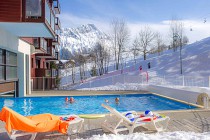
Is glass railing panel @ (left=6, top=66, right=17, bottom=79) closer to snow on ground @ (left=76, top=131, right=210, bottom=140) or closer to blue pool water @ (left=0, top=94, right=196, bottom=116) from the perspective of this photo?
blue pool water @ (left=0, top=94, right=196, bottom=116)

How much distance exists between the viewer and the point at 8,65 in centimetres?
1174

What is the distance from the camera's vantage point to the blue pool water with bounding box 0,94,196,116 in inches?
432

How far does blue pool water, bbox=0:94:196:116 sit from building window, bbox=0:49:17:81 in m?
1.57

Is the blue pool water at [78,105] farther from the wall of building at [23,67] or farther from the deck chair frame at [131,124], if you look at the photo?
the deck chair frame at [131,124]

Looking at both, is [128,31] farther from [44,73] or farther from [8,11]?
[8,11]

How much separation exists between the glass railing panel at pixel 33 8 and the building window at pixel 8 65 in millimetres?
3075

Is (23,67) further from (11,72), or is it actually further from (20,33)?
(20,33)

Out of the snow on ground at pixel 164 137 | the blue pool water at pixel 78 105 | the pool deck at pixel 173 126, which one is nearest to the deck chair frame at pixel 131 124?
the pool deck at pixel 173 126

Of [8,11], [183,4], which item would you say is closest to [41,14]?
[8,11]

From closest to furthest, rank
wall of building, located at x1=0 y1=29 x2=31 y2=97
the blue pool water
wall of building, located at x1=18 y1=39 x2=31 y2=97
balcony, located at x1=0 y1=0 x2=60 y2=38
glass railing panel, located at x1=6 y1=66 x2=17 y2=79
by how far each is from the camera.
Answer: balcony, located at x1=0 y1=0 x2=60 y2=38
the blue pool water
glass railing panel, located at x1=6 y1=66 x2=17 y2=79
wall of building, located at x1=0 y1=29 x2=31 y2=97
wall of building, located at x1=18 y1=39 x2=31 y2=97

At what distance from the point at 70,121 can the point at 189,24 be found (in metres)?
32.3

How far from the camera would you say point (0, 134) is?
17.1ft

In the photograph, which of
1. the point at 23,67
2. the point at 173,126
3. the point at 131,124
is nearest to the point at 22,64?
the point at 23,67

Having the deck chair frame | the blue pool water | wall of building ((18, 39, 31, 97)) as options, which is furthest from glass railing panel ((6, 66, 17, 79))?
the deck chair frame
